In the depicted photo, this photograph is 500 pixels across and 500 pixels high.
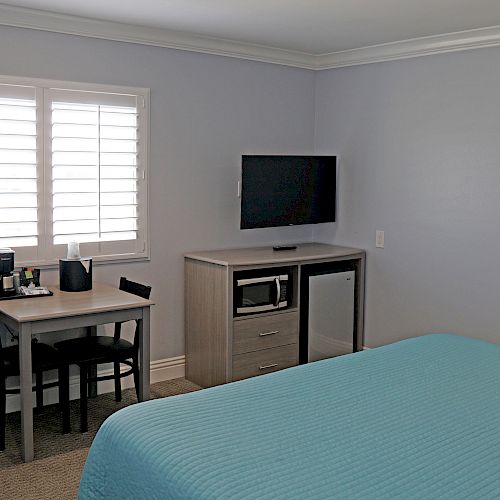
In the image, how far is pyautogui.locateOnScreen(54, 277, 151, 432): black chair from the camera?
3.87 meters

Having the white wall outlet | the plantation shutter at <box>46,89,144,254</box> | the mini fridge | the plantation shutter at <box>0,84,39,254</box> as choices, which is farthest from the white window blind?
the white wall outlet

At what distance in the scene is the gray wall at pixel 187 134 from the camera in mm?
4367

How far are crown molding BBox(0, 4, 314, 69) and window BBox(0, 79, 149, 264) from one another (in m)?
0.33

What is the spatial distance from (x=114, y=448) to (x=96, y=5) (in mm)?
2540

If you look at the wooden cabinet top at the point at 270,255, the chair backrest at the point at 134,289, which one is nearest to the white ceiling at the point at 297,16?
the wooden cabinet top at the point at 270,255

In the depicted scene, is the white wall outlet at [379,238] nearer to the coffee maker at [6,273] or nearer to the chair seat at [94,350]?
the chair seat at [94,350]

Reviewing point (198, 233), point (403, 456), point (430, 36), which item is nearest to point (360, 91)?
point (430, 36)

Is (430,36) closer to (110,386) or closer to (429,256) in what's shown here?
(429,256)

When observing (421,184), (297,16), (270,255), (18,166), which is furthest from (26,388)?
(421,184)

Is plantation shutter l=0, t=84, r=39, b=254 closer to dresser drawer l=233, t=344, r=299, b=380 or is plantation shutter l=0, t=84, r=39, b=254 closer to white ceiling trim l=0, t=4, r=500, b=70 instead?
white ceiling trim l=0, t=4, r=500, b=70

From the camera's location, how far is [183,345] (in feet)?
16.1

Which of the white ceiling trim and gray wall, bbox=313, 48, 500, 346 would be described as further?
gray wall, bbox=313, 48, 500, 346

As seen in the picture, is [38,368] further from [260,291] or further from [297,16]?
[297,16]

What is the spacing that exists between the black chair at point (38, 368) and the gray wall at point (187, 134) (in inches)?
22.4
